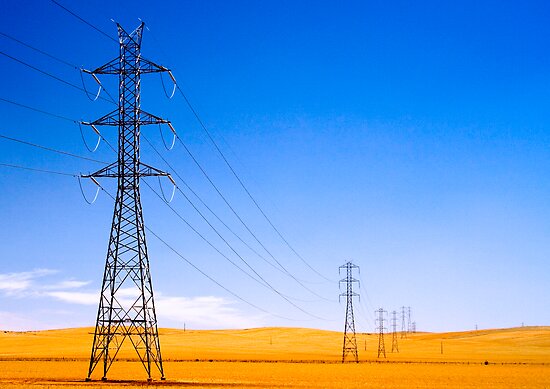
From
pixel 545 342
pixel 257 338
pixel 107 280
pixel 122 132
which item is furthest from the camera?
pixel 257 338

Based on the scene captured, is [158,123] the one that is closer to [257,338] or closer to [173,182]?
[173,182]

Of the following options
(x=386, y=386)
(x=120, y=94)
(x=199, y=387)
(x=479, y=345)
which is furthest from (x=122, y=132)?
(x=479, y=345)

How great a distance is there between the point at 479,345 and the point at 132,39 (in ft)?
480

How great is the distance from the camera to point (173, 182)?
3741cm

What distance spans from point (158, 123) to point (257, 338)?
15150 centimetres

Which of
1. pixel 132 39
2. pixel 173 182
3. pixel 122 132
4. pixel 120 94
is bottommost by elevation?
pixel 173 182

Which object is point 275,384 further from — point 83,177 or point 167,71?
point 167,71

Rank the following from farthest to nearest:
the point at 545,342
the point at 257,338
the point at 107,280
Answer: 1. the point at 257,338
2. the point at 545,342
3. the point at 107,280

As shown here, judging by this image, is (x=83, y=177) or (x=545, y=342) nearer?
(x=83, y=177)

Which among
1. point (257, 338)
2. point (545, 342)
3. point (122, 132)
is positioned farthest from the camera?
point (257, 338)

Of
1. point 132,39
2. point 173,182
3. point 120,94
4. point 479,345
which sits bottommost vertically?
point 479,345

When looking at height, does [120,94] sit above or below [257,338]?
above

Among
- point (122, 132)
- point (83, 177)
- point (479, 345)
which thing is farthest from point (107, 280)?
point (479, 345)

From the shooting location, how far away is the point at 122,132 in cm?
3934
